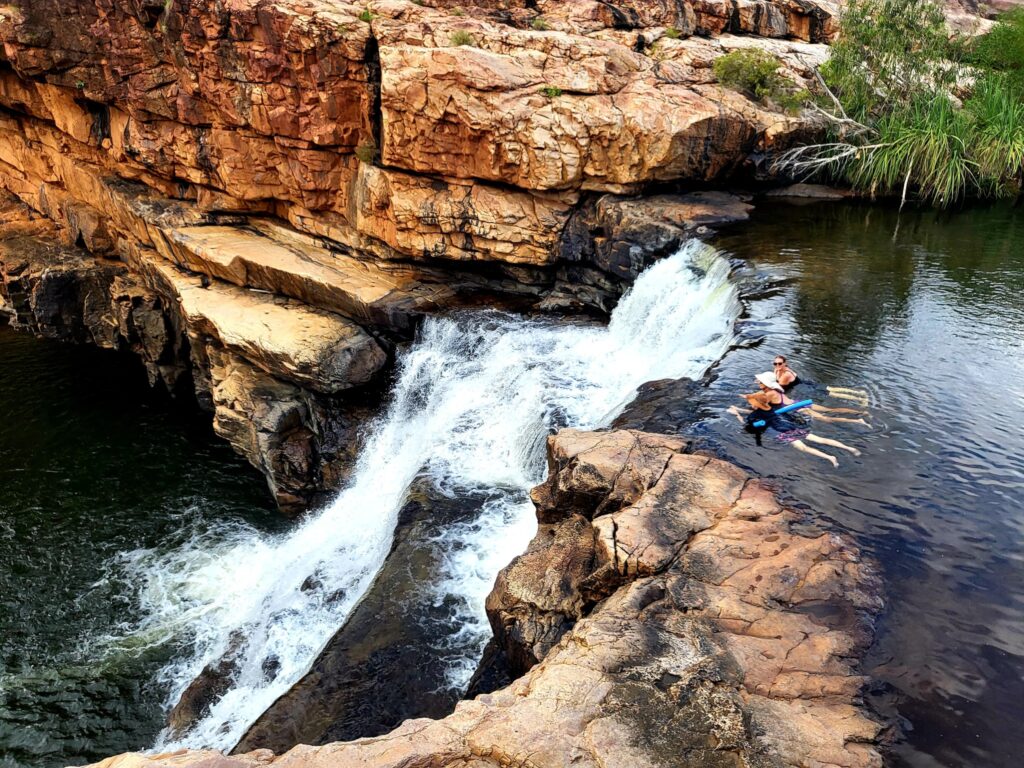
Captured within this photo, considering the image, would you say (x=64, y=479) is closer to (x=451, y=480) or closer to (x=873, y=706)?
(x=451, y=480)

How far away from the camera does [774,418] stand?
10680 mm

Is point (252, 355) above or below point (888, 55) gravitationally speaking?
below

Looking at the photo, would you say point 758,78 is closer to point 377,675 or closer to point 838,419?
point 838,419

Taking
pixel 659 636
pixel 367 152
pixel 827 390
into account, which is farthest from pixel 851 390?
pixel 367 152

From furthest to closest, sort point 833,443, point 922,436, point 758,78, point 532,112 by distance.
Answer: point 758,78
point 532,112
point 922,436
point 833,443

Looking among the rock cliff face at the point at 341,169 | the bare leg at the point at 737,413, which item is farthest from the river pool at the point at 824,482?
the rock cliff face at the point at 341,169

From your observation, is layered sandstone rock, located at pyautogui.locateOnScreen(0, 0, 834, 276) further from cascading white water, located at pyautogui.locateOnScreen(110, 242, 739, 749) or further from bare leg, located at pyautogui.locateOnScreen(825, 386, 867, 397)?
bare leg, located at pyautogui.locateOnScreen(825, 386, 867, 397)

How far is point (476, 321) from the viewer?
18109mm

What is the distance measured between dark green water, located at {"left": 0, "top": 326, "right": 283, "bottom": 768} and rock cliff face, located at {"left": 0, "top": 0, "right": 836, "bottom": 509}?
130cm

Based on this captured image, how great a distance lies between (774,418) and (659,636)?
5.17 metres

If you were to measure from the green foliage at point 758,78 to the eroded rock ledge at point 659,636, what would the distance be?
49.8ft

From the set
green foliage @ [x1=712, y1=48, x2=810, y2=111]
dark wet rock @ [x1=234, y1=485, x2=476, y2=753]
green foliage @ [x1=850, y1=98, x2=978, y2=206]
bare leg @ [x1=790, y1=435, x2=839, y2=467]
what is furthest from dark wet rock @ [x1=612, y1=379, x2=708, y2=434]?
green foliage @ [x1=850, y1=98, x2=978, y2=206]

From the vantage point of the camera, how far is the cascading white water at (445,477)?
444 inches

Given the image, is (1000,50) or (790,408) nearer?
(790,408)
